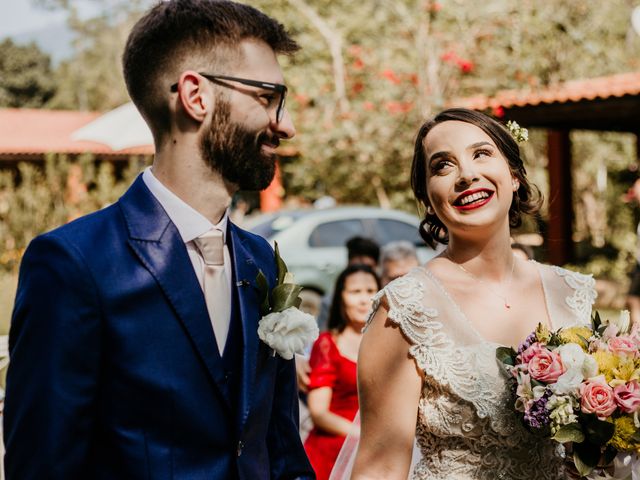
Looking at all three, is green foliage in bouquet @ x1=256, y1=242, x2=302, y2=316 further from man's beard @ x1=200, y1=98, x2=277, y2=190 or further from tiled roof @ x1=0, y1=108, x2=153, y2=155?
tiled roof @ x1=0, y1=108, x2=153, y2=155

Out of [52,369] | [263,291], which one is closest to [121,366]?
[52,369]

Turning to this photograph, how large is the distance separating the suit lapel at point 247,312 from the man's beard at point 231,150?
8.6 inches

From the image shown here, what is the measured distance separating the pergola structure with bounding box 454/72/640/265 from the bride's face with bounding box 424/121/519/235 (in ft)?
27.1

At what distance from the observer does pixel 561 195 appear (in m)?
14.1

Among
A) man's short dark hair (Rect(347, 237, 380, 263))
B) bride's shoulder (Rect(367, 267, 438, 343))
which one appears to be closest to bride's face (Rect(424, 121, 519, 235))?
bride's shoulder (Rect(367, 267, 438, 343))

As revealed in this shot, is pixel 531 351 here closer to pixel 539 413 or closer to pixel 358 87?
pixel 539 413

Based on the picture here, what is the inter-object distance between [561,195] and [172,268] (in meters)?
13.0

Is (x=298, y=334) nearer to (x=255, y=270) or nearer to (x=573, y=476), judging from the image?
(x=255, y=270)

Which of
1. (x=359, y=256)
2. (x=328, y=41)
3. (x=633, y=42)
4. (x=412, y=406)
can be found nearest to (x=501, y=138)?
(x=412, y=406)

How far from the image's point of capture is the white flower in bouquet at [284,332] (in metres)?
2.10

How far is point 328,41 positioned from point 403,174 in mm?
3622

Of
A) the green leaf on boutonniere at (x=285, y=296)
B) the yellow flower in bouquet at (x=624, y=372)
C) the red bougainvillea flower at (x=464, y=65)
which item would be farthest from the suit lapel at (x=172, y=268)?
the red bougainvillea flower at (x=464, y=65)

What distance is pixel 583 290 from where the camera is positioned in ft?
9.87

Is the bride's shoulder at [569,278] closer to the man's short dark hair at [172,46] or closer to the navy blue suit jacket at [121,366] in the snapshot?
the navy blue suit jacket at [121,366]
